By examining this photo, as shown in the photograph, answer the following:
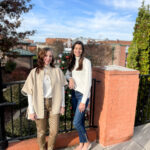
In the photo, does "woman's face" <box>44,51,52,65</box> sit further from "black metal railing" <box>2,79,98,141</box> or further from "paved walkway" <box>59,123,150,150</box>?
"paved walkway" <box>59,123,150,150</box>

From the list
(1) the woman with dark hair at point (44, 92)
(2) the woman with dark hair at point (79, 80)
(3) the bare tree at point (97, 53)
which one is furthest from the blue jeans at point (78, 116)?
(3) the bare tree at point (97, 53)

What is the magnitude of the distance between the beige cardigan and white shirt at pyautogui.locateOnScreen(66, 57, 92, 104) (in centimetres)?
26

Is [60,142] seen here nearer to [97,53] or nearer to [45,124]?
[45,124]

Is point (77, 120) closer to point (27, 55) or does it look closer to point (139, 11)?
point (139, 11)

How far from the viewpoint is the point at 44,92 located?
1.79 metres

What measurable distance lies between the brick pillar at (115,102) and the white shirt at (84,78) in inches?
16.4

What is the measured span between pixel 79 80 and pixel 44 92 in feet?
1.72

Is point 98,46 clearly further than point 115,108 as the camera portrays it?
Yes

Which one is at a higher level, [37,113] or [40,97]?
[40,97]

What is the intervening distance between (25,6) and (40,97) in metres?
6.82

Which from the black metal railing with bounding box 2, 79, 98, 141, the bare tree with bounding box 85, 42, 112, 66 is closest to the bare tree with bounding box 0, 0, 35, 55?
the black metal railing with bounding box 2, 79, 98, 141

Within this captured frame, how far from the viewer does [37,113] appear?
1.77 m

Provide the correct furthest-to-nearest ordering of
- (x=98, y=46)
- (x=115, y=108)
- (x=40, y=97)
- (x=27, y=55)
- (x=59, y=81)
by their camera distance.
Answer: (x=98, y=46) → (x=27, y=55) → (x=115, y=108) → (x=59, y=81) → (x=40, y=97)

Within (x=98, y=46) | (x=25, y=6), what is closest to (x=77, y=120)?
(x=25, y=6)
